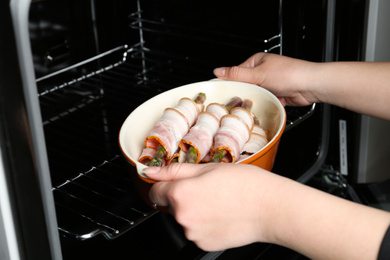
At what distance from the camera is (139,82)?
1228mm

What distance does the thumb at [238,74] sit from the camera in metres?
0.90

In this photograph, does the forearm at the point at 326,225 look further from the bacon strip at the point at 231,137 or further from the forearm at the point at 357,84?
the forearm at the point at 357,84

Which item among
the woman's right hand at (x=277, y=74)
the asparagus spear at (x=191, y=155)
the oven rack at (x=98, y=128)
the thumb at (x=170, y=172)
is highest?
the woman's right hand at (x=277, y=74)

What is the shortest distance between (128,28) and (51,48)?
232 mm

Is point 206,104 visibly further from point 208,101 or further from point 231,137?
point 231,137

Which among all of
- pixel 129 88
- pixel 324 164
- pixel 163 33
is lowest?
pixel 324 164

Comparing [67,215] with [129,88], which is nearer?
[67,215]

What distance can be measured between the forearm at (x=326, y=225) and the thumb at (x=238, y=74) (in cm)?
29

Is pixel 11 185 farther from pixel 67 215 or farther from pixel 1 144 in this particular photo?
pixel 67 215

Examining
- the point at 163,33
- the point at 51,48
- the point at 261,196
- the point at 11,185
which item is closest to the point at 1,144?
the point at 11,185

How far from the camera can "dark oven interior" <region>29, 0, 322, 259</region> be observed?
0.91 meters

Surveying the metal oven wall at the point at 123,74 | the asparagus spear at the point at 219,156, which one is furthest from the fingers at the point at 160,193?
the metal oven wall at the point at 123,74

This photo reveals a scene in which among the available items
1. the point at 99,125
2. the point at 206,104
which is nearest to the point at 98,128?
the point at 99,125

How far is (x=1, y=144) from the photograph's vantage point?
520mm
